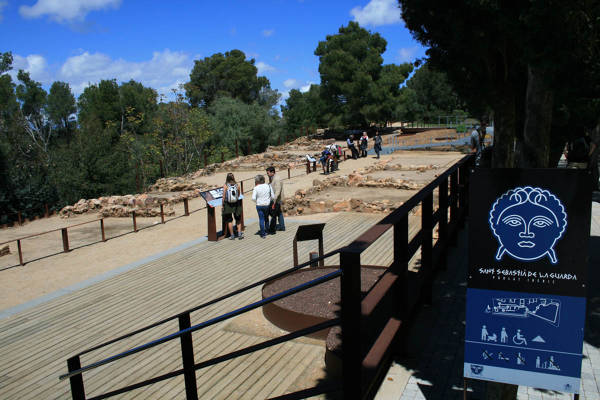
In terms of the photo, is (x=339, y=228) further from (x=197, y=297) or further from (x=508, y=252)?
→ (x=508, y=252)

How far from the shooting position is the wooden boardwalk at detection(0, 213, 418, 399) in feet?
15.9

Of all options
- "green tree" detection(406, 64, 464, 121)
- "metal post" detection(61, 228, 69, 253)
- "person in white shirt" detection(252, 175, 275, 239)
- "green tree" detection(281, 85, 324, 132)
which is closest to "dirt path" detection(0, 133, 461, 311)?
"metal post" detection(61, 228, 69, 253)

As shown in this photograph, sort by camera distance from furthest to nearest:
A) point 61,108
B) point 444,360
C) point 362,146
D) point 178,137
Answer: point 61,108, point 178,137, point 362,146, point 444,360

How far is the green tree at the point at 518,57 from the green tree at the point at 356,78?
148ft

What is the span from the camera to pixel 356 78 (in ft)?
170

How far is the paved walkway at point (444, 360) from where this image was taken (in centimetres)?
355

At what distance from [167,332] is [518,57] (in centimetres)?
560

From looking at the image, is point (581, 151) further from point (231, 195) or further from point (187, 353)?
point (187, 353)

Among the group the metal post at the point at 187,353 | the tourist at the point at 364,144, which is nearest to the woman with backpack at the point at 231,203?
the metal post at the point at 187,353

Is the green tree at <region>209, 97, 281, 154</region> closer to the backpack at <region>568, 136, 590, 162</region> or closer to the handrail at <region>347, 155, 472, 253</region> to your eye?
the backpack at <region>568, 136, 590, 162</region>

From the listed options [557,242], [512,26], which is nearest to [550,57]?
[512,26]

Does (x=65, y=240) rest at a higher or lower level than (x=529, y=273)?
lower

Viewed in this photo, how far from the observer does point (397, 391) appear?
3.57 m

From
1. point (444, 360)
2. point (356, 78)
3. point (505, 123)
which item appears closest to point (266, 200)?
point (505, 123)
